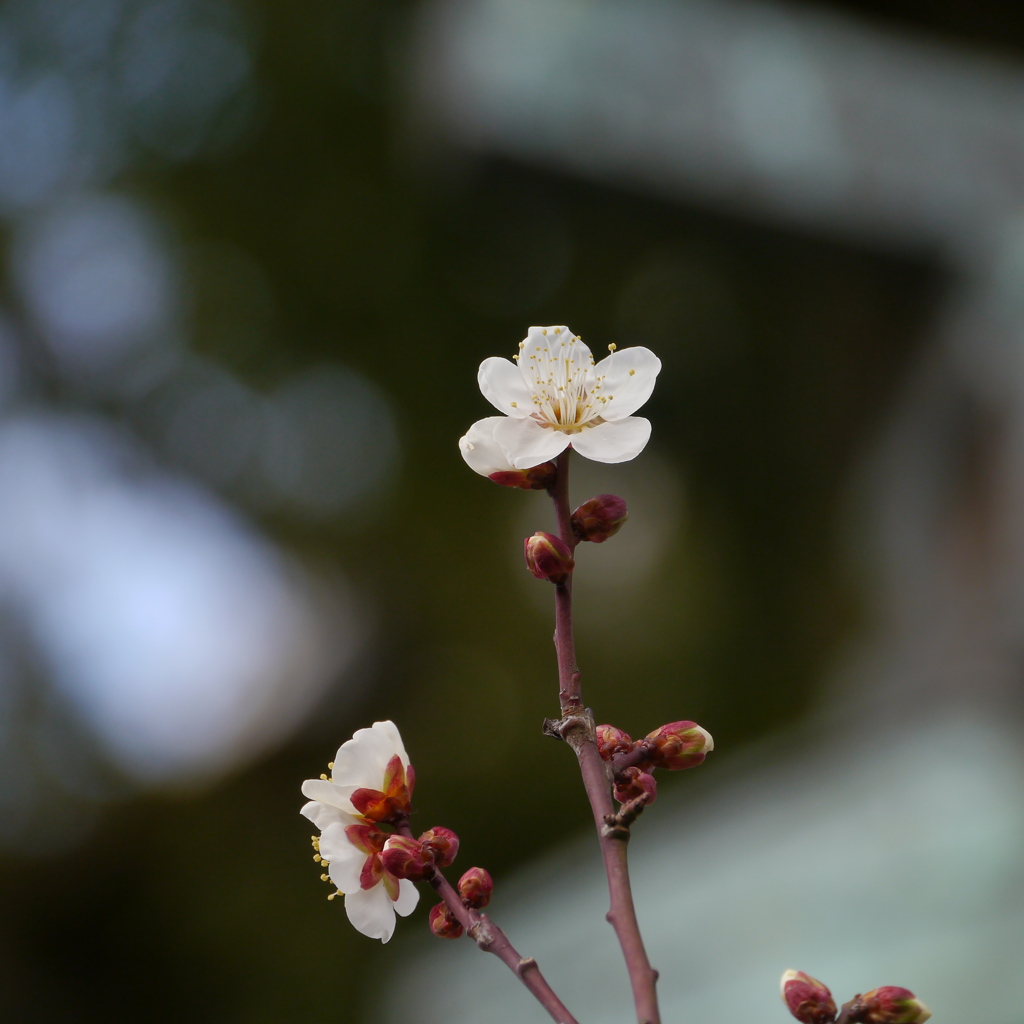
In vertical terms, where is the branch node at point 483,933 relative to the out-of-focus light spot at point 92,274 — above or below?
below

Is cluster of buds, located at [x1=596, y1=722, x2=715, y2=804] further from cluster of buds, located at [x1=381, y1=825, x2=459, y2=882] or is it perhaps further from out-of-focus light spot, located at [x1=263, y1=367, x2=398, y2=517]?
out-of-focus light spot, located at [x1=263, y1=367, x2=398, y2=517]

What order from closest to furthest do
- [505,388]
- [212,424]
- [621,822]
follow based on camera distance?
1. [621,822]
2. [505,388]
3. [212,424]

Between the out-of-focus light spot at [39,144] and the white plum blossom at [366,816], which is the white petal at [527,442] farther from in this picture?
the out-of-focus light spot at [39,144]

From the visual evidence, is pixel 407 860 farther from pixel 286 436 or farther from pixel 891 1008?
pixel 286 436

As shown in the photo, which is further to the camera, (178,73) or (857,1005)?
(178,73)

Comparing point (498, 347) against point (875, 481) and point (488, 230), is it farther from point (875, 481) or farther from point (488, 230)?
point (875, 481)

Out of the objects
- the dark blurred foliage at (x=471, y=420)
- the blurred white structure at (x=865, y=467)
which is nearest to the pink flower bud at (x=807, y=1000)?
the blurred white structure at (x=865, y=467)

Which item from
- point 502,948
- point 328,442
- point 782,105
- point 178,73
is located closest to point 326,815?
point 502,948
